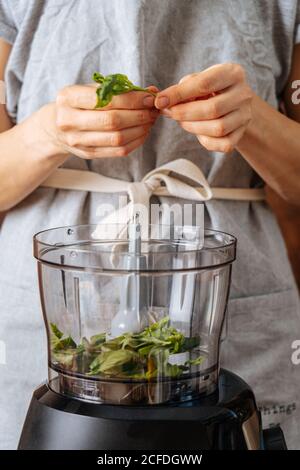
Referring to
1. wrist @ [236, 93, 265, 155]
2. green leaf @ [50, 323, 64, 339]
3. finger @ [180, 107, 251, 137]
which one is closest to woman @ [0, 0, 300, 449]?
wrist @ [236, 93, 265, 155]

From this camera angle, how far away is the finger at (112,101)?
705 millimetres

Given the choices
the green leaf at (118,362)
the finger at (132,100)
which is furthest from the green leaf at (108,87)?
the green leaf at (118,362)

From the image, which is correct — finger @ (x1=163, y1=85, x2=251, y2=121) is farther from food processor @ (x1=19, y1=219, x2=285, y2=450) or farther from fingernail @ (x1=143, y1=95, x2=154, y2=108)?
food processor @ (x1=19, y1=219, x2=285, y2=450)

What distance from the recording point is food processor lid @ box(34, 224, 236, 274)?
0.68m

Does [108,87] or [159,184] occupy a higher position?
[108,87]

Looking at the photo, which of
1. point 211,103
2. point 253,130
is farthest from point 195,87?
point 253,130

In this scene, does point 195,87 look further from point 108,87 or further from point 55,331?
point 55,331

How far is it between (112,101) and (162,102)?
5 cm

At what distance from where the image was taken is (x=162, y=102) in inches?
27.4

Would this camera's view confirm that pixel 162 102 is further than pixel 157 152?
No

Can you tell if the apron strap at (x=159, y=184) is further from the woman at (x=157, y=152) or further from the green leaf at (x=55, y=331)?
the green leaf at (x=55, y=331)

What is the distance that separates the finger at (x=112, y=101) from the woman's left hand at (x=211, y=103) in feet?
0.07

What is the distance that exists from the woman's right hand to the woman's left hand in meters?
0.03
